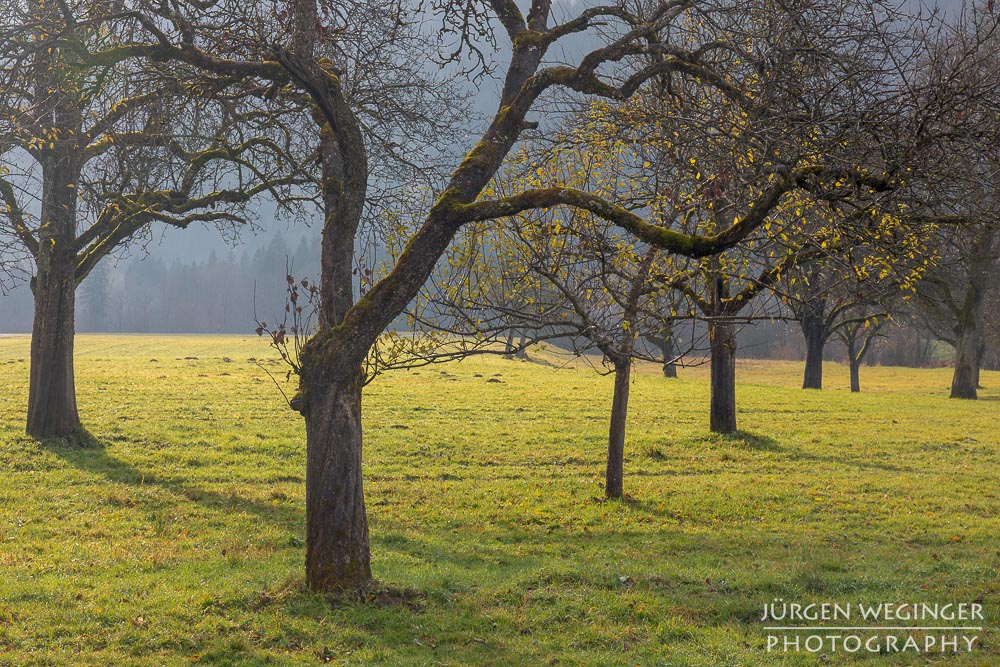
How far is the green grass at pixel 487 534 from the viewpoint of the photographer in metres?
8.59

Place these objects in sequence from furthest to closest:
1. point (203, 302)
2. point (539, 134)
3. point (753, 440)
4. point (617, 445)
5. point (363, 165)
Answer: point (203, 302), point (753, 440), point (617, 445), point (539, 134), point (363, 165)

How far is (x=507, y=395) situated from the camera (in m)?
34.1

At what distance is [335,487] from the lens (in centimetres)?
956

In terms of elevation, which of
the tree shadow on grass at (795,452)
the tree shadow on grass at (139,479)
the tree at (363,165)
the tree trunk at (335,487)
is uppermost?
the tree at (363,165)

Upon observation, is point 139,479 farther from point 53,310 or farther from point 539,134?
point 539,134

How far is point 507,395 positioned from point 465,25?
2362 cm

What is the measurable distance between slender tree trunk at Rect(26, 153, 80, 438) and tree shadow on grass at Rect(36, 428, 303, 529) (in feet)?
1.81

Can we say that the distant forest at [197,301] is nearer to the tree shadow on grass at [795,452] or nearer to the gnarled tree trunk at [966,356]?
the gnarled tree trunk at [966,356]

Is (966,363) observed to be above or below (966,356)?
below

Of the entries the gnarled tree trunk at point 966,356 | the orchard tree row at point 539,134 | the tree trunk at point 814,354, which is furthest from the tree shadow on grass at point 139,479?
the gnarled tree trunk at point 966,356

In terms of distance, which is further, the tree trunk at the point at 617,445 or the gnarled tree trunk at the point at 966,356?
the gnarled tree trunk at the point at 966,356

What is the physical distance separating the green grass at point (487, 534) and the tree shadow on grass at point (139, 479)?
92mm

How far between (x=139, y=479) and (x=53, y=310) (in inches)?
229

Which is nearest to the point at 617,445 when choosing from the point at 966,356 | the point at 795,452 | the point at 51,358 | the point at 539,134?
the point at 539,134
